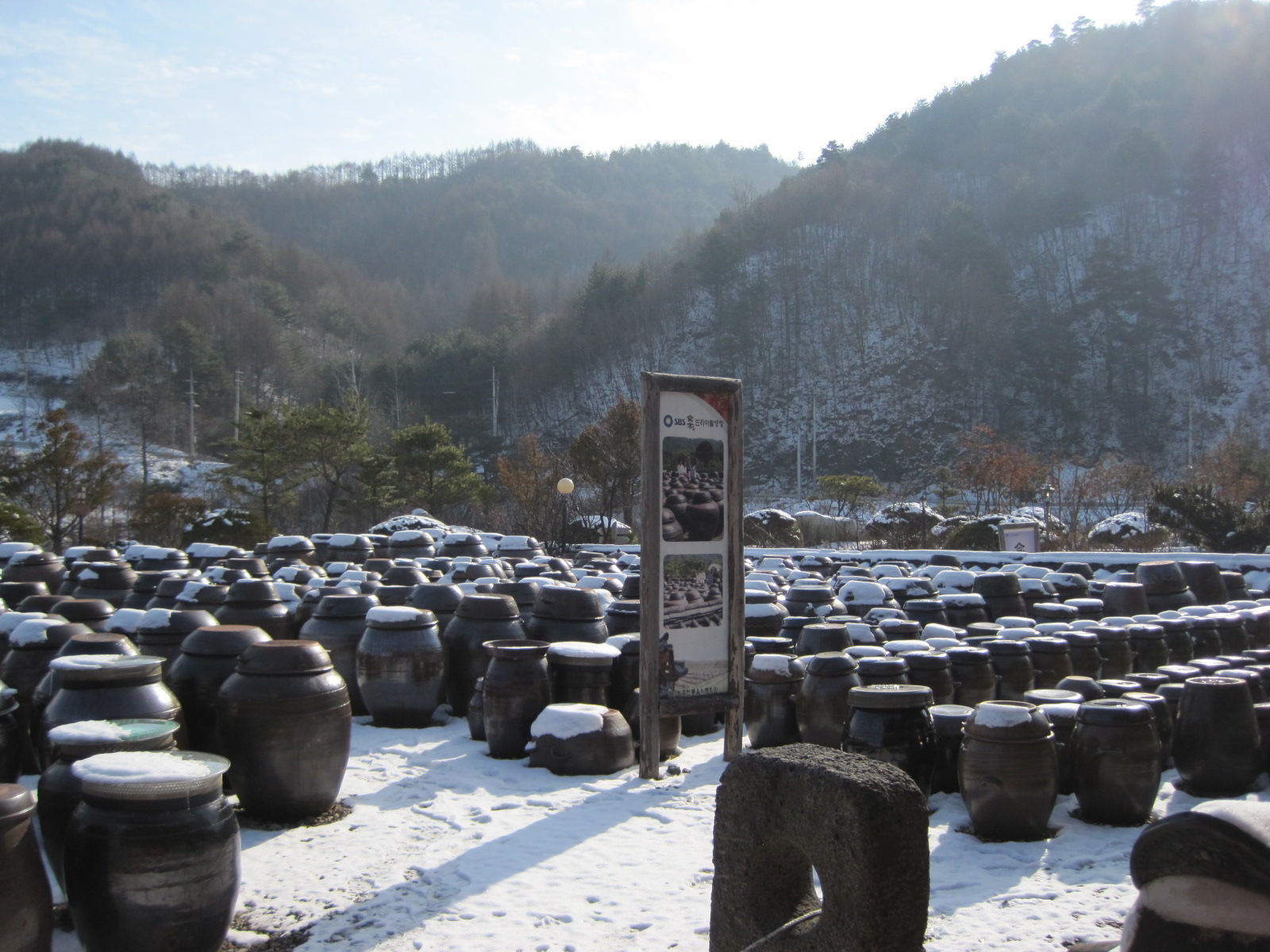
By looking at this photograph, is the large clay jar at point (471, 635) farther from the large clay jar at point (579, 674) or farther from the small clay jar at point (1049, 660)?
the small clay jar at point (1049, 660)

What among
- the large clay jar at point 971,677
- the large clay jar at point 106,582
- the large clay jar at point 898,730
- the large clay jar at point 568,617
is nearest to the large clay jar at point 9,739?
the large clay jar at point 568,617

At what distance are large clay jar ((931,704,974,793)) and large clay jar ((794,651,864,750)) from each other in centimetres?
61

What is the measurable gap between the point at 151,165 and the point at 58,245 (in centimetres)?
3088

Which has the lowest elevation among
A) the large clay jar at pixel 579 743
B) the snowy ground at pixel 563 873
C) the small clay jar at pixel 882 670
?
the snowy ground at pixel 563 873

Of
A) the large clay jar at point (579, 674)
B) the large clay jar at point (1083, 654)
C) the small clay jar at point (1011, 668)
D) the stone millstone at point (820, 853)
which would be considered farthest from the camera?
the large clay jar at point (1083, 654)

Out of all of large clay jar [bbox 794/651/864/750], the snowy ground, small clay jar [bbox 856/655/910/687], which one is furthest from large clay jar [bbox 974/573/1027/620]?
large clay jar [bbox 794/651/864/750]

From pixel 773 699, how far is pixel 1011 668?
181 cm

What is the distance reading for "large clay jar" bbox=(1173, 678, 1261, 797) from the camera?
215 inches

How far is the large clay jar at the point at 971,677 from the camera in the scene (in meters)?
6.39

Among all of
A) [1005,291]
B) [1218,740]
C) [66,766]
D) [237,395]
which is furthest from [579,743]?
[1005,291]

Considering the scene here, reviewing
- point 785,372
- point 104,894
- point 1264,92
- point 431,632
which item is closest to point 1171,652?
point 431,632

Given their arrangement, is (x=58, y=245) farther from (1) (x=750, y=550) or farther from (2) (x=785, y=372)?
(1) (x=750, y=550)

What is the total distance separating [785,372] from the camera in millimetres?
51031

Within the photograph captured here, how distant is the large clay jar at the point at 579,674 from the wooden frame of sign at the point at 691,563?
1.89 feet
